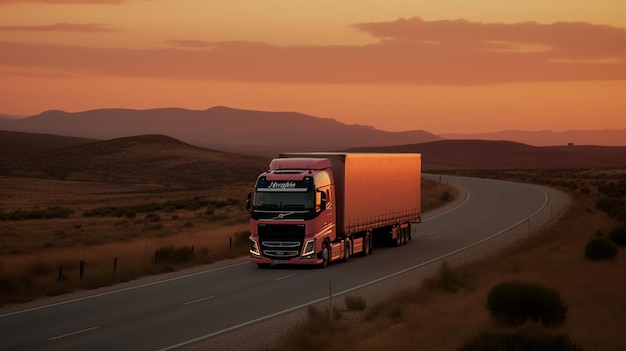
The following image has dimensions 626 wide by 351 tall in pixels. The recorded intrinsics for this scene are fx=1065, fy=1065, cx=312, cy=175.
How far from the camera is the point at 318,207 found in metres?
32.8

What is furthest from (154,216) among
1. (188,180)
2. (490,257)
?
(188,180)

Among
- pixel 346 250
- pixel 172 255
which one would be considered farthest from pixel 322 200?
pixel 172 255

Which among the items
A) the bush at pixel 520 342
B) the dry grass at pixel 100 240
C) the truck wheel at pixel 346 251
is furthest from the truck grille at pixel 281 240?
the bush at pixel 520 342

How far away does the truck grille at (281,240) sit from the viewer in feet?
107

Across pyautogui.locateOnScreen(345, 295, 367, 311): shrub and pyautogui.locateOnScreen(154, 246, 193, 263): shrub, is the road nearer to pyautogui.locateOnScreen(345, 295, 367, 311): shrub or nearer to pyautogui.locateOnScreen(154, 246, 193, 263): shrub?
pyautogui.locateOnScreen(345, 295, 367, 311): shrub

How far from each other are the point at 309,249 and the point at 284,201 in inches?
66.2

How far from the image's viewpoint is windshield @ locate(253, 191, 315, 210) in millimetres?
32719

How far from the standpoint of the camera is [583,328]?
17.3 metres

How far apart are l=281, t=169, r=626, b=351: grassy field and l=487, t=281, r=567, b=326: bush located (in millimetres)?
237

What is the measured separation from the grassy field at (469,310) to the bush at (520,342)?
1.32 metres

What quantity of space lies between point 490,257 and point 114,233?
23.8 meters

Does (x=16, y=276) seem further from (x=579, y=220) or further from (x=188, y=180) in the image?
→ (x=188, y=180)

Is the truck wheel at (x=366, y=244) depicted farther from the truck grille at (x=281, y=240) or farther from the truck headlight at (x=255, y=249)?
the truck headlight at (x=255, y=249)

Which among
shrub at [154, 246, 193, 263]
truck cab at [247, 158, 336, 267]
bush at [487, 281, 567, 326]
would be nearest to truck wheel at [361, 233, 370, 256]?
truck cab at [247, 158, 336, 267]
